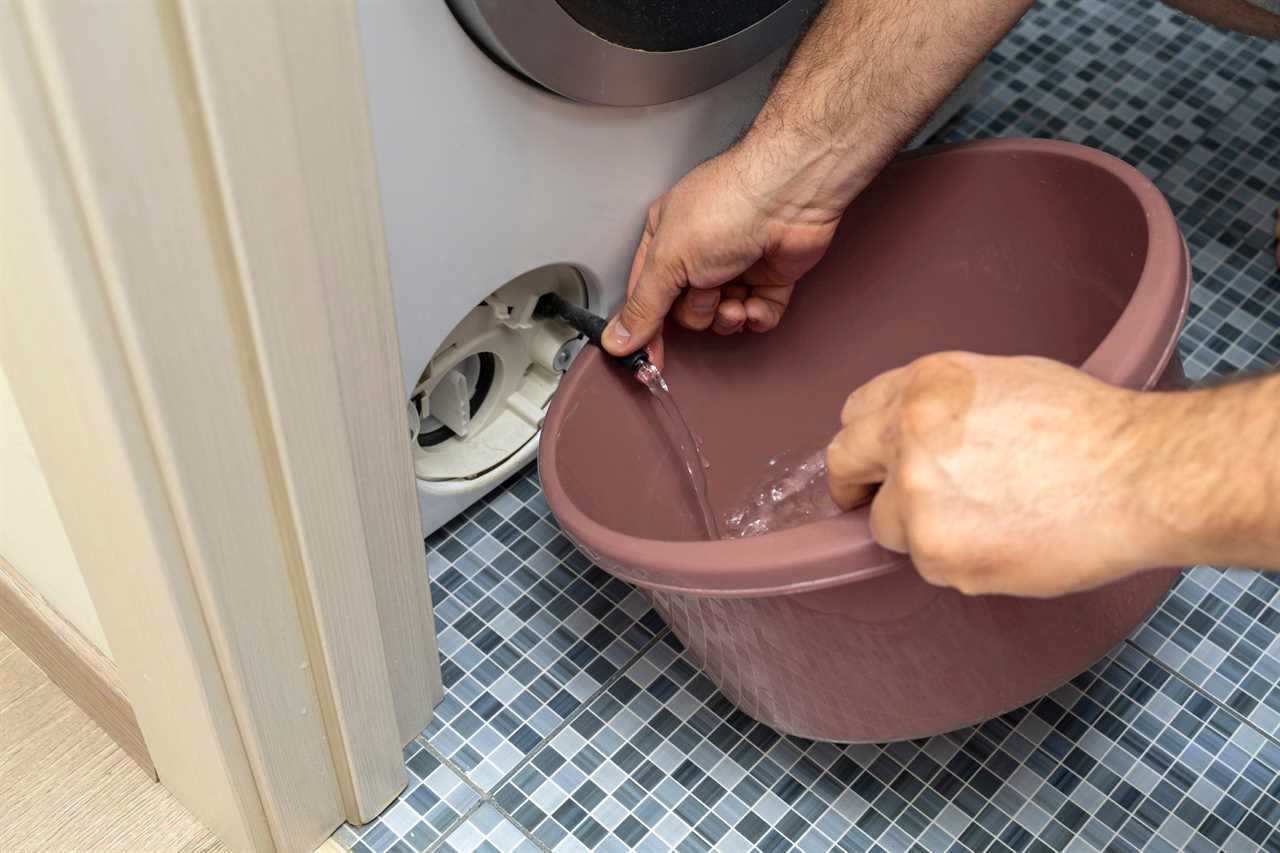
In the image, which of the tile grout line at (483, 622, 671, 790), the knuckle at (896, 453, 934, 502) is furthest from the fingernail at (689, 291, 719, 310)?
the knuckle at (896, 453, 934, 502)

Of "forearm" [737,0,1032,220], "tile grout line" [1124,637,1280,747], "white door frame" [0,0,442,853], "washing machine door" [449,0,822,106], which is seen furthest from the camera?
"tile grout line" [1124,637,1280,747]

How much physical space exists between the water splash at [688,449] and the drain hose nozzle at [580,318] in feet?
0.11

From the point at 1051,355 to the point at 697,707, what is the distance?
0.39 m

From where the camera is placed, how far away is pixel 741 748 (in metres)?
1.05

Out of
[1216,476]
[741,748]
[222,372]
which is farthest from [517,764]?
[1216,476]

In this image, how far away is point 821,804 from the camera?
102 cm

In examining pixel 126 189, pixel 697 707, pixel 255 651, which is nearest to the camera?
pixel 126 189

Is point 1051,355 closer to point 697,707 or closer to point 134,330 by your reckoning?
point 697,707

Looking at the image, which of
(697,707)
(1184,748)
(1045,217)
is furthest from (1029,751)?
(1045,217)

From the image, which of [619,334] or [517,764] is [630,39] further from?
[517,764]

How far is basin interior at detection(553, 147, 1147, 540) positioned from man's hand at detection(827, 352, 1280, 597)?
1.01 feet

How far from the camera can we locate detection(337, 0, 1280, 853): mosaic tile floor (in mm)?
1005

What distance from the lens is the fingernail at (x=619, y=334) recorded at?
983 mm

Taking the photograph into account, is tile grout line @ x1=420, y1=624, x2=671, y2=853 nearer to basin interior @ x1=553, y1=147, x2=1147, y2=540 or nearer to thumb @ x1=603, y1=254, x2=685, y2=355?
basin interior @ x1=553, y1=147, x2=1147, y2=540
